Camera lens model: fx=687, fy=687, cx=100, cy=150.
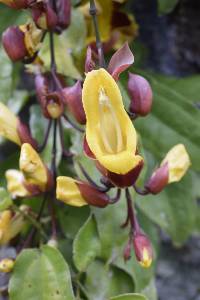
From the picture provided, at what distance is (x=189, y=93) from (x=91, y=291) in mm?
415

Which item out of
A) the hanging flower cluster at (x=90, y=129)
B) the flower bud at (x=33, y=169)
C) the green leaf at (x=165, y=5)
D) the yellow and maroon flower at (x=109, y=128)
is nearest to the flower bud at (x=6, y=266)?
the hanging flower cluster at (x=90, y=129)

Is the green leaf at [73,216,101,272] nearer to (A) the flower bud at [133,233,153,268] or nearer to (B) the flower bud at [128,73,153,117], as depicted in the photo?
(A) the flower bud at [133,233,153,268]

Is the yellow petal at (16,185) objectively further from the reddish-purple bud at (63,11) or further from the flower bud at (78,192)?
the reddish-purple bud at (63,11)

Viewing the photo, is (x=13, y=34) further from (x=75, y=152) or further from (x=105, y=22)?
(x=105, y=22)

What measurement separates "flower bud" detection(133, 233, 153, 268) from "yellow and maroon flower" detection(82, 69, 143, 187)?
0.10 meters

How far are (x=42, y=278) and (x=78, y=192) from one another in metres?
0.12

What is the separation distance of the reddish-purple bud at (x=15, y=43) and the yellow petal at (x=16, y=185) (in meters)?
0.17

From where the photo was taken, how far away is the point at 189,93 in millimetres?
1211

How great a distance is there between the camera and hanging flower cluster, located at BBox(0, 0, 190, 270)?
723 millimetres

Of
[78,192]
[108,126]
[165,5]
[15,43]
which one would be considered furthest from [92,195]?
[165,5]

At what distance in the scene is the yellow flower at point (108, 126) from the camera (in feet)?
2.34

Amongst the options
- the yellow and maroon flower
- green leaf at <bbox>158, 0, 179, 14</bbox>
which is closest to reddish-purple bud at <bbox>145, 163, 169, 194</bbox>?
the yellow and maroon flower

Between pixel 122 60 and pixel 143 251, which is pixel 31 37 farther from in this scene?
pixel 143 251

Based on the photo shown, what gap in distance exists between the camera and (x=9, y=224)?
3.11ft
